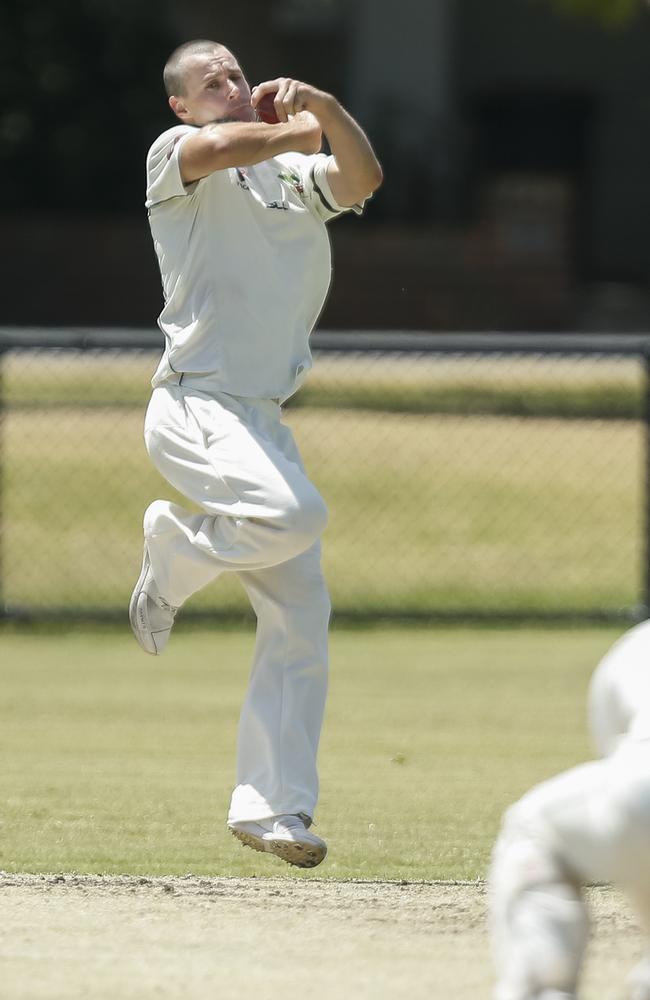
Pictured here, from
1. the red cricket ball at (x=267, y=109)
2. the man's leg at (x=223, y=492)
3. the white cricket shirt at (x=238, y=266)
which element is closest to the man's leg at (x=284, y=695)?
the man's leg at (x=223, y=492)

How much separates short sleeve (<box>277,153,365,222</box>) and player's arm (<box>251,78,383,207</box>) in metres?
0.02

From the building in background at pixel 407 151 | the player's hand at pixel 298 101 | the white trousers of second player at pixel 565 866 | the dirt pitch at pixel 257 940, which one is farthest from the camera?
the building in background at pixel 407 151

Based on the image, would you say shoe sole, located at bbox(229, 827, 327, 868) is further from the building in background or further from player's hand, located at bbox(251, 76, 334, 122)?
the building in background

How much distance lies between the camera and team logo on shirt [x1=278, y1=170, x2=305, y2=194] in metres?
5.00

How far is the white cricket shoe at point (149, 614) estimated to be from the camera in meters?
5.22

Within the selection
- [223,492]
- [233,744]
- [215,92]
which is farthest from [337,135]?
[233,744]

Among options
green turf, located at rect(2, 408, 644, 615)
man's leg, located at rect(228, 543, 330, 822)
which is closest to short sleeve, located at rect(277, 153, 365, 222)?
man's leg, located at rect(228, 543, 330, 822)

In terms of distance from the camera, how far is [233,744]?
7.29 meters

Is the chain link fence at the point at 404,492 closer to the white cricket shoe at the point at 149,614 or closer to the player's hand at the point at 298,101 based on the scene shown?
the white cricket shoe at the point at 149,614

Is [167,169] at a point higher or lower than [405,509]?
higher

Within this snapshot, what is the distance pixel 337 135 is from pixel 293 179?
0.21m

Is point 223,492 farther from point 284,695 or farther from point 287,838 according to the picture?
point 287,838

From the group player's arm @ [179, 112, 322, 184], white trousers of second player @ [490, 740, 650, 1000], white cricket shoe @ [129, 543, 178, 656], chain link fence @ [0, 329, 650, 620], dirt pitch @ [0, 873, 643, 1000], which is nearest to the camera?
white trousers of second player @ [490, 740, 650, 1000]

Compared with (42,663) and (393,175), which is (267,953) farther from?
(393,175)
